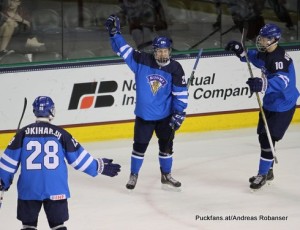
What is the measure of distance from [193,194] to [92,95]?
179 centimetres

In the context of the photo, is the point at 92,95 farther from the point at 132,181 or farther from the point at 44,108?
the point at 44,108

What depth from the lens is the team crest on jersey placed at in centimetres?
684

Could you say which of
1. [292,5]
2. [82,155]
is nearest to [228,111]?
[292,5]

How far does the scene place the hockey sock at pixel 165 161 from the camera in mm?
7145

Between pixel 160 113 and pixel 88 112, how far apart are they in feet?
5.50

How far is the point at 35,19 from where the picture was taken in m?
8.48

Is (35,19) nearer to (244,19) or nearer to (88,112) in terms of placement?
(88,112)

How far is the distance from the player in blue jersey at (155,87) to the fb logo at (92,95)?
1.49 metres

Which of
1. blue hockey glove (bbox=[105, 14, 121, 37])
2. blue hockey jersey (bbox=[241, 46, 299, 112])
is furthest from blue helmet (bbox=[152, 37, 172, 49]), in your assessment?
blue hockey jersey (bbox=[241, 46, 299, 112])

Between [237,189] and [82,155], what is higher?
[82,155]

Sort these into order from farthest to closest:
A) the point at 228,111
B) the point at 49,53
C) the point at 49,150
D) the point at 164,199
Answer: the point at 228,111
the point at 49,53
the point at 164,199
the point at 49,150

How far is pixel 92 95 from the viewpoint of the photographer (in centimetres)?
846

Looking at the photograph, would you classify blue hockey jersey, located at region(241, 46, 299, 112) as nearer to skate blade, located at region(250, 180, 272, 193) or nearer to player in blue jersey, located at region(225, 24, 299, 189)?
player in blue jersey, located at region(225, 24, 299, 189)

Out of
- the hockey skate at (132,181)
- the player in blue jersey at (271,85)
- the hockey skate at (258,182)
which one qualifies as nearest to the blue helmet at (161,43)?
the player in blue jersey at (271,85)
